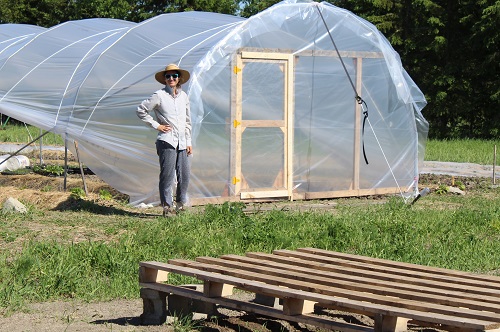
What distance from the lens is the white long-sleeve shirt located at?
467 inches

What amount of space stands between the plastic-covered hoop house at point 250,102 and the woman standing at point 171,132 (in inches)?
38.2

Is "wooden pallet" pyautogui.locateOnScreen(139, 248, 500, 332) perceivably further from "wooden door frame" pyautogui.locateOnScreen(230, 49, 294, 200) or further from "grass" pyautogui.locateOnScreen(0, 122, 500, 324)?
"wooden door frame" pyautogui.locateOnScreen(230, 49, 294, 200)

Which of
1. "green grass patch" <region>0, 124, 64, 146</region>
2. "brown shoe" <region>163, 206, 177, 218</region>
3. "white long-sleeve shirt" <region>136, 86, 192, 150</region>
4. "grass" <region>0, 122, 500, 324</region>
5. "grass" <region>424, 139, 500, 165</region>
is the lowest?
"green grass patch" <region>0, 124, 64, 146</region>

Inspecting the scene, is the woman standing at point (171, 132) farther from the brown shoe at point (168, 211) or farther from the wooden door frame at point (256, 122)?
the wooden door frame at point (256, 122)

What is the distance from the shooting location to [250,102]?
1421 cm

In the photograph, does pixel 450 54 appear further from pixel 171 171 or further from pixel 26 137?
pixel 171 171

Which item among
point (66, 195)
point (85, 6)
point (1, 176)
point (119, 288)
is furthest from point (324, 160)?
point (85, 6)

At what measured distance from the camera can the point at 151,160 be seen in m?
13.1

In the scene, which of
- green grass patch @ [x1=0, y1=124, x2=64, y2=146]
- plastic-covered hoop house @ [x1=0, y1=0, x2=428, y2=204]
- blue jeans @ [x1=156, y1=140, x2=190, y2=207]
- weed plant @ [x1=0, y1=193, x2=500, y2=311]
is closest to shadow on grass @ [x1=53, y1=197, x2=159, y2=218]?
weed plant @ [x1=0, y1=193, x2=500, y2=311]

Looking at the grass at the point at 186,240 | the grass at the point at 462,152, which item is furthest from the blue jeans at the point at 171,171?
the grass at the point at 462,152

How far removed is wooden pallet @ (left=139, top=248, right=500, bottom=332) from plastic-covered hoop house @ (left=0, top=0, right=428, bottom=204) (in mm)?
6132

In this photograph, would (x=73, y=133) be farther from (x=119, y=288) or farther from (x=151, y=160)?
(x=119, y=288)

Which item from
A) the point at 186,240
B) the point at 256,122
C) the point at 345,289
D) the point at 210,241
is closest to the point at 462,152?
the point at 256,122

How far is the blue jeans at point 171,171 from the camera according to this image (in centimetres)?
1188
